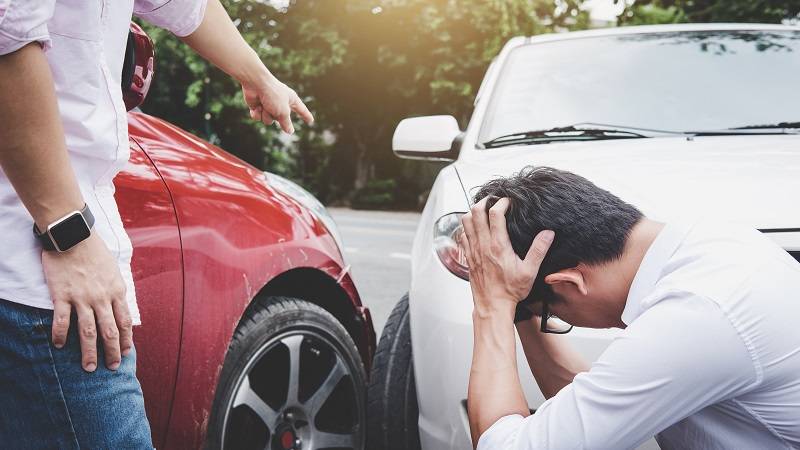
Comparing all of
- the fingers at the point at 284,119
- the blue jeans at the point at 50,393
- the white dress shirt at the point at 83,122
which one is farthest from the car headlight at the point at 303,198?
the blue jeans at the point at 50,393

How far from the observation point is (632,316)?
1.42 meters

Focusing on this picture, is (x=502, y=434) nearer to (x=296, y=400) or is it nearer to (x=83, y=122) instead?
(x=83, y=122)

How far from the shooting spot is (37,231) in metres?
1.14

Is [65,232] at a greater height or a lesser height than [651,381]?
greater

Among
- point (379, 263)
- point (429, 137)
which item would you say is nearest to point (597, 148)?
point (429, 137)

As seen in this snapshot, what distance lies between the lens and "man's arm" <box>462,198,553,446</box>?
148cm

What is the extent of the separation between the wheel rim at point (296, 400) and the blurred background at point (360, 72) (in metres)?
19.6

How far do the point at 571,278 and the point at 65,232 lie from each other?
835mm

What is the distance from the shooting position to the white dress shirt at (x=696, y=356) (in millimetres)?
1235

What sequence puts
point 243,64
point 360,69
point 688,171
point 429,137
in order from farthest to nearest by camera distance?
1. point 360,69
2. point 429,137
3. point 688,171
4. point 243,64

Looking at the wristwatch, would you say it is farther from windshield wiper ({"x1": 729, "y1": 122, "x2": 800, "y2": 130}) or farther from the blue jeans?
windshield wiper ({"x1": 729, "y1": 122, "x2": 800, "y2": 130})

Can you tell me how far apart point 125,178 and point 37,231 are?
2.54 feet

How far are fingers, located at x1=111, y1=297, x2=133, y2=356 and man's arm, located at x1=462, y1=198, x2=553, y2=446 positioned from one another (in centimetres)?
64

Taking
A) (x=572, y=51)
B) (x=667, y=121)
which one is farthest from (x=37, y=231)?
(x=572, y=51)
